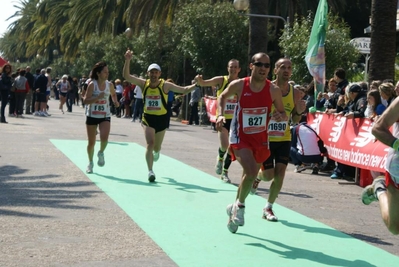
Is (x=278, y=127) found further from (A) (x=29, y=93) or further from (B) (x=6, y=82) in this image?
(A) (x=29, y=93)

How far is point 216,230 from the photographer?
8.56 metres

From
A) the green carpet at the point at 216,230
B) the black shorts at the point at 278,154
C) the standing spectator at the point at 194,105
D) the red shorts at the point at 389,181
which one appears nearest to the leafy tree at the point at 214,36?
the standing spectator at the point at 194,105

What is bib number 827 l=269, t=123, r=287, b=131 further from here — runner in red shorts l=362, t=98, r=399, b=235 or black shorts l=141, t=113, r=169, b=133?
black shorts l=141, t=113, r=169, b=133

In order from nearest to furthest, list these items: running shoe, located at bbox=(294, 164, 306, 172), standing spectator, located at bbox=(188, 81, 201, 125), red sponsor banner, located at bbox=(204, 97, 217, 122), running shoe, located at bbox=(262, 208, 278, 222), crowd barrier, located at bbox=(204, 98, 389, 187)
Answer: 1. running shoe, located at bbox=(262, 208, 278, 222)
2. crowd barrier, located at bbox=(204, 98, 389, 187)
3. running shoe, located at bbox=(294, 164, 306, 172)
4. red sponsor banner, located at bbox=(204, 97, 217, 122)
5. standing spectator, located at bbox=(188, 81, 201, 125)

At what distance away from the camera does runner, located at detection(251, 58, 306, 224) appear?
9391 mm

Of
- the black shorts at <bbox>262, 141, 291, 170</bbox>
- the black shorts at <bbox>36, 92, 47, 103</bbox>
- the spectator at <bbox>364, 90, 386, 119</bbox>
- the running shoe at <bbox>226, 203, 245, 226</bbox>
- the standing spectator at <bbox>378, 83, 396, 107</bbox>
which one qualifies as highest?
the standing spectator at <bbox>378, 83, 396, 107</bbox>

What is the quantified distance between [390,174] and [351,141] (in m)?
7.90

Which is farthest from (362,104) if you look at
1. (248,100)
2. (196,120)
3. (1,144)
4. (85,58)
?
(85,58)

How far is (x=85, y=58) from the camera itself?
5684 centimetres

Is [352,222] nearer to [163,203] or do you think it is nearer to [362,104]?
[163,203]

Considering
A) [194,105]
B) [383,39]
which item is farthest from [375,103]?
[194,105]

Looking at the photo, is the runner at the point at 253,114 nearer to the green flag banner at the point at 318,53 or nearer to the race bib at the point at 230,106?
the race bib at the point at 230,106

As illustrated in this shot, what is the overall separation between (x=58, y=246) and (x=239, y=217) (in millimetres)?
1890

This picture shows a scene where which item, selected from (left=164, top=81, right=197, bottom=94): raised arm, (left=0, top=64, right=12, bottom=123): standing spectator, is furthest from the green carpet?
(left=0, top=64, right=12, bottom=123): standing spectator
